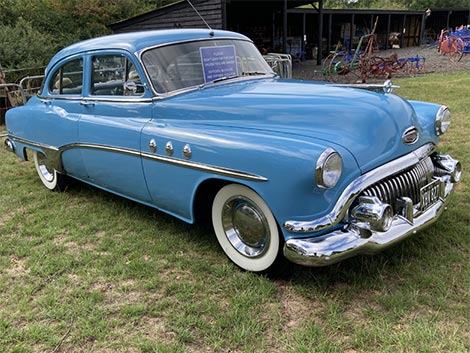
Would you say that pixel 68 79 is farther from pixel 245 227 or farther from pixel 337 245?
pixel 337 245

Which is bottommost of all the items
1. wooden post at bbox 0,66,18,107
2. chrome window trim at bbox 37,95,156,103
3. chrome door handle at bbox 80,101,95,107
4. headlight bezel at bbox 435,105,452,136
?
wooden post at bbox 0,66,18,107

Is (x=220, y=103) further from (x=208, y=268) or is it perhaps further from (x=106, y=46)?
(x=106, y=46)

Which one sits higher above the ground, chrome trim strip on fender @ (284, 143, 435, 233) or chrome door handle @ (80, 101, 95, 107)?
chrome door handle @ (80, 101, 95, 107)

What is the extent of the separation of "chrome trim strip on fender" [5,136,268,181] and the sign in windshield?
2.71ft

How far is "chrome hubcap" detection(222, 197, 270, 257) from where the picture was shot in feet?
9.42

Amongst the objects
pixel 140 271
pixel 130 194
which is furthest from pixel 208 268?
pixel 130 194

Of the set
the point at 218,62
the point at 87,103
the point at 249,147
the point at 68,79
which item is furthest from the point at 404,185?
the point at 68,79

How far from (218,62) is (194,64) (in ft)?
0.78

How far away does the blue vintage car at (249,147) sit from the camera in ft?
8.32

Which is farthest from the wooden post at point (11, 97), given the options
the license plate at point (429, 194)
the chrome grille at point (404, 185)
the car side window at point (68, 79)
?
the license plate at point (429, 194)

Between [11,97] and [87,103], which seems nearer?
[87,103]

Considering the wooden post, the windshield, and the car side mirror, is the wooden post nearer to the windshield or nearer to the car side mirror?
the car side mirror

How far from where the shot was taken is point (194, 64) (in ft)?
12.1

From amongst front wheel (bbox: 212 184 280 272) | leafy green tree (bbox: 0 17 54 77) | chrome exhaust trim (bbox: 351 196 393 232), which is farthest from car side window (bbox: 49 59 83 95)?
leafy green tree (bbox: 0 17 54 77)
